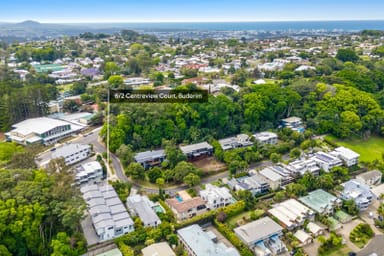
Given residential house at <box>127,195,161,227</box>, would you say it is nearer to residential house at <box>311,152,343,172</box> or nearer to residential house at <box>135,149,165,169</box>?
residential house at <box>135,149,165,169</box>

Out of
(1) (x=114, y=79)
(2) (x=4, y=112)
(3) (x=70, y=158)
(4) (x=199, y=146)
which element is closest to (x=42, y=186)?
(3) (x=70, y=158)

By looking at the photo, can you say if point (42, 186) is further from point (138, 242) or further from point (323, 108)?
point (323, 108)

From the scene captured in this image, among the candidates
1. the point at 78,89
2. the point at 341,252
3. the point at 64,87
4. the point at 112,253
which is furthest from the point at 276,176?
the point at 64,87

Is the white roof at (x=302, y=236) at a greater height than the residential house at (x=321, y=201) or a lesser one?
lesser

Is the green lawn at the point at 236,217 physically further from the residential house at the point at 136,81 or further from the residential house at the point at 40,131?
the residential house at the point at 136,81

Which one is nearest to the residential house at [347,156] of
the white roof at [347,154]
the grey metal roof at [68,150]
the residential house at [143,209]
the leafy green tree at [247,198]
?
the white roof at [347,154]

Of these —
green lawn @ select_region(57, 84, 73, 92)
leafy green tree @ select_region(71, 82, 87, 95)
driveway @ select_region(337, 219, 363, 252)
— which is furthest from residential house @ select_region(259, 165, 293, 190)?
green lawn @ select_region(57, 84, 73, 92)
